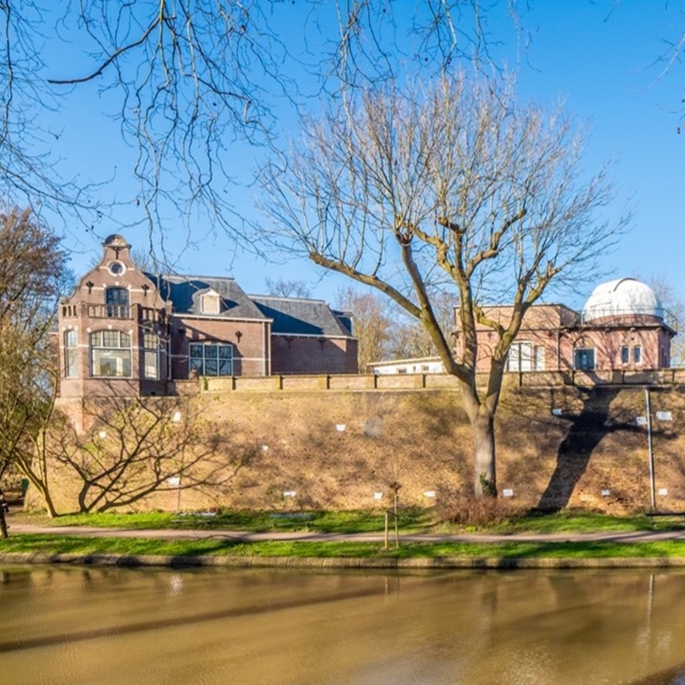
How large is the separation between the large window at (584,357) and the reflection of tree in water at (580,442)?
10.2m

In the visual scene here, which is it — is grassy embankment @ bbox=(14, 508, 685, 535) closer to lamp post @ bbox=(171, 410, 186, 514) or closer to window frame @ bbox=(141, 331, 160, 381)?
lamp post @ bbox=(171, 410, 186, 514)

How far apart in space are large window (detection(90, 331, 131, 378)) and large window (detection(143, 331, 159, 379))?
551mm

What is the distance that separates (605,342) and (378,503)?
1497cm

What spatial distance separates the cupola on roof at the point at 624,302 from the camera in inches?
→ 1213

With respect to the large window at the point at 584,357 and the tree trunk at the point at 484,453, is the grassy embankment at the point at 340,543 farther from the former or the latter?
the large window at the point at 584,357

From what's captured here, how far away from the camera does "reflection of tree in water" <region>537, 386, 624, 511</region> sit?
19.6m

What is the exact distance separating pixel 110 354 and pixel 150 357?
4.48 feet

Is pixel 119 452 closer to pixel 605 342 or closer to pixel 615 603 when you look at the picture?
Result: pixel 615 603

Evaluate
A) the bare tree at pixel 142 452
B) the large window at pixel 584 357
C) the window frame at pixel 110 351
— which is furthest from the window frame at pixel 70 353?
the large window at pixel 584 357

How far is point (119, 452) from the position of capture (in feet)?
71.8

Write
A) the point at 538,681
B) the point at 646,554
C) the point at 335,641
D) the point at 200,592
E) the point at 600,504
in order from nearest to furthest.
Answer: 1. the point at 538,681
2. the point at 335,641
3. the point at 200,592
4. the point at 646,554
5. the point at 600,504

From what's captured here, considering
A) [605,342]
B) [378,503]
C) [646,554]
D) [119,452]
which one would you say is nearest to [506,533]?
[646,554]

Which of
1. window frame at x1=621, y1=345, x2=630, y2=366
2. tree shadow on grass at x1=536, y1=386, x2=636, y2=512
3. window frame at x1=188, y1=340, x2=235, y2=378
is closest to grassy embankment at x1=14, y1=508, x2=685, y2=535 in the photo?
tree shadow on grass at x1=536, y1=386, x2=636, y2=512

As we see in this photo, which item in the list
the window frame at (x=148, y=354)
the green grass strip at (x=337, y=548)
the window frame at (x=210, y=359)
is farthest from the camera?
the window frame at (x=210, y=359)
